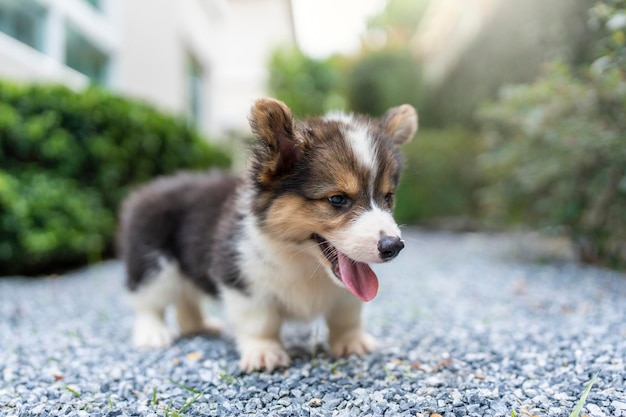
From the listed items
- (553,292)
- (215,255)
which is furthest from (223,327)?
A: (553,292)

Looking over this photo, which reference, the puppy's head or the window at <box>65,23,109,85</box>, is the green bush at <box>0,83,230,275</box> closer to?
the window at <box>65,23,109,85</box>

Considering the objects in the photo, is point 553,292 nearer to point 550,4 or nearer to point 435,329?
point 435,329

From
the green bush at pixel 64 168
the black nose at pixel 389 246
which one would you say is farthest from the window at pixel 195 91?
the black nose at pixel 389 246

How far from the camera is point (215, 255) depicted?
11.0 feet

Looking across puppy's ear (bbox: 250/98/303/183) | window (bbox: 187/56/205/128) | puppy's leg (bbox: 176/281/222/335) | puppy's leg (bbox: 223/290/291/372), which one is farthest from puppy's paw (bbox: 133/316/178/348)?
window (bbox: 187/56/205/128)

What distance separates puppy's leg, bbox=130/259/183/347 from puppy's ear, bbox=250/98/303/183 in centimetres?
126

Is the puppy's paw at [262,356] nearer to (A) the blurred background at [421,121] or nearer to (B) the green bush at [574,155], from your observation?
(A) the blurred background at [421,121]

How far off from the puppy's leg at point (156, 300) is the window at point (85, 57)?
6195 millimetres

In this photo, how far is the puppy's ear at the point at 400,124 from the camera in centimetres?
334

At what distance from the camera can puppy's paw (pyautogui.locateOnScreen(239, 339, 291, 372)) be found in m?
3.00

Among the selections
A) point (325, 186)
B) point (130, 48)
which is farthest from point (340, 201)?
point (130, 48)

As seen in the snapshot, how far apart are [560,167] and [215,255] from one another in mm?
4060

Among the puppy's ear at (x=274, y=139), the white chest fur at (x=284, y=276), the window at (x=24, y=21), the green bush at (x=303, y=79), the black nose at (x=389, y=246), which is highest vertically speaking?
the green bush at (x=303, y=79)

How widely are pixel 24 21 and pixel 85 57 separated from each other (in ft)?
6.29
